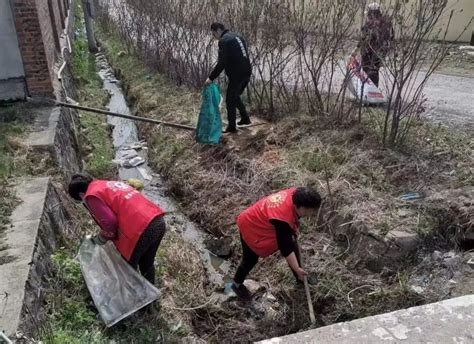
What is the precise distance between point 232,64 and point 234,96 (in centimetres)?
49

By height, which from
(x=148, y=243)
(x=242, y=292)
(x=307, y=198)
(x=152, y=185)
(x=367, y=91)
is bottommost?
(x=152, y=185)

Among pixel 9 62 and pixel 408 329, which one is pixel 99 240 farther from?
pixel 9 62

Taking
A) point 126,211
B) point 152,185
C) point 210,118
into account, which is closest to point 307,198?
point 126,211

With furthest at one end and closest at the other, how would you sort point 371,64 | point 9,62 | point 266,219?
point 9,62 → point 371,64 → point 266,219

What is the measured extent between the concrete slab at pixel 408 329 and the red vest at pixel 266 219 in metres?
1.27

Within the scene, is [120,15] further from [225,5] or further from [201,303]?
[201,303]

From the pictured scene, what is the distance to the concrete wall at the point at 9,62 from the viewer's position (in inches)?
249

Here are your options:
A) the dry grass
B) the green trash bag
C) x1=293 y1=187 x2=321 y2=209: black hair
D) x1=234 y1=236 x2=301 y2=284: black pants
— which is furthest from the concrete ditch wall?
the green trash bag

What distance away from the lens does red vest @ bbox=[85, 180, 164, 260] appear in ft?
11.5

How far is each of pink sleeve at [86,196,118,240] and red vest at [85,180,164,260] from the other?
3 centimetres

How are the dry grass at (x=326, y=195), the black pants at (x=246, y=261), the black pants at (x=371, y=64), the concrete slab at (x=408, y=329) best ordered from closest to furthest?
1. the concrete slab at (x=408, y=329)
2. the dry grass at (x=326, y=195)
3. the black pants at (x=246, y=261)
4. the black pants at (x=371, y=64)

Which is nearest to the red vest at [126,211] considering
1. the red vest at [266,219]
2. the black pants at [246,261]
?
the red vest at [266,219]

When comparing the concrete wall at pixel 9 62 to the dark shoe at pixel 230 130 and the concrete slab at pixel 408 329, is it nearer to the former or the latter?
the dark shoe at pixel 230 130

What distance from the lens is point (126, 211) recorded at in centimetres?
352
